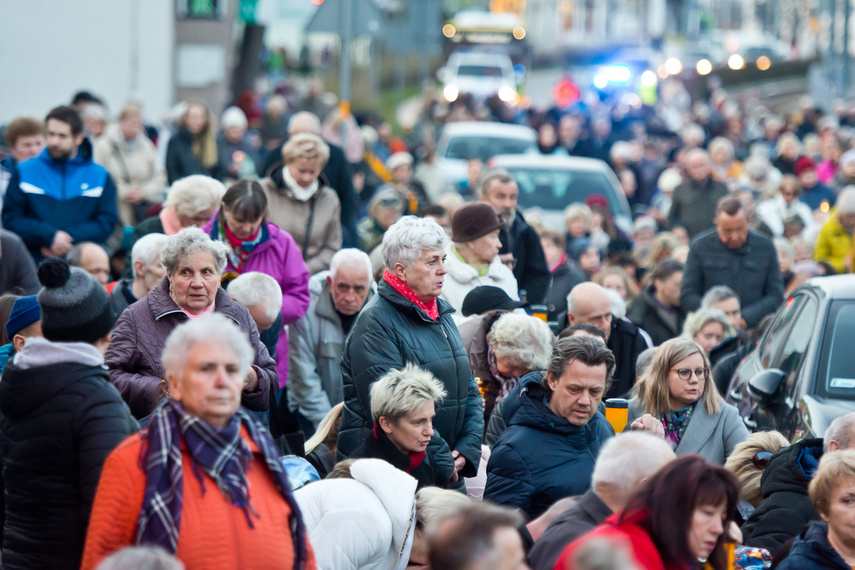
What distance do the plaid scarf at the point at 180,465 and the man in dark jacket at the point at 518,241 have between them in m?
5.21

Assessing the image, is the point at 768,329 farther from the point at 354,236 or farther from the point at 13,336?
the point at 13,336

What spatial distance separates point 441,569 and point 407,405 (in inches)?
80.5

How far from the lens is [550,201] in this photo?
609 inches

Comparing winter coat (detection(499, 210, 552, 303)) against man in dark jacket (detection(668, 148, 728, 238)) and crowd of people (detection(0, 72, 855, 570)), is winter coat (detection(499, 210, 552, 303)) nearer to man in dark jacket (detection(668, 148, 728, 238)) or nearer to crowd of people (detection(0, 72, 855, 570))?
crowd of people (detection(0, 72, 855, 570))

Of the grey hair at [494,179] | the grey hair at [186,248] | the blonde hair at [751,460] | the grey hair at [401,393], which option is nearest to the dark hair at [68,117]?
the grey hair at [494,179]

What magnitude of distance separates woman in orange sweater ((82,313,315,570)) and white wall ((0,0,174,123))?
13854 millimetres

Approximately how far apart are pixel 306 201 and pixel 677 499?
5240 mm

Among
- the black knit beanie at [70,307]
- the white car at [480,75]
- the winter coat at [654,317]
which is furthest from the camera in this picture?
the white car at [480,75]

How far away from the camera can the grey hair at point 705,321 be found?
904cm

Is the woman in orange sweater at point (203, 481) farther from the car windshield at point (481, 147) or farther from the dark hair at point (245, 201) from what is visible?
the car windshield at point (481, 147)

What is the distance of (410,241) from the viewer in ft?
19.6

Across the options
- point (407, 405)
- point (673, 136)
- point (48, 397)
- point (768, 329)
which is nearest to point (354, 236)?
point (768, 329)

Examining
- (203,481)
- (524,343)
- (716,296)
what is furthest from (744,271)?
(203,481)

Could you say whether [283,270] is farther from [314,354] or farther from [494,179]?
[494,179]
